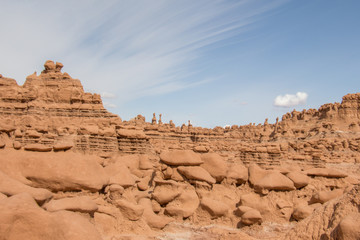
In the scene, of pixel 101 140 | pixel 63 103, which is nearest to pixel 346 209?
pixel 101 140

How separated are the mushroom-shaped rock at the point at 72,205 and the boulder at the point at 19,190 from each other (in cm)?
14

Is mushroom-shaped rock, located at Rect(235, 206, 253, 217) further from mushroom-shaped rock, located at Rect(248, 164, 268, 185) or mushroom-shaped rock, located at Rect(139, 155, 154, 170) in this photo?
mushroom-shaped rock, located at Rect(139, 155, 154, 170)

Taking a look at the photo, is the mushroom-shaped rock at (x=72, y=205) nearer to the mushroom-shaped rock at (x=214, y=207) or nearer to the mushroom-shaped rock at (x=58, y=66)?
the mushroom-shaped rock at (x=214, y=207)

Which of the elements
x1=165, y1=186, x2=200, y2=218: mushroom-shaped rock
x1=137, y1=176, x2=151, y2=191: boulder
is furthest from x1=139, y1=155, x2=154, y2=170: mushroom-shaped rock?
x1=165, y1=186, x2=200, y2=218: mushroom-shaped rock

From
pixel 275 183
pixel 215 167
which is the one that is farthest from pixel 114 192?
pixel 275 183

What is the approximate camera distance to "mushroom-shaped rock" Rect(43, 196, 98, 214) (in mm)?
4844

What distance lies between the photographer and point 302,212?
9211 millimetres

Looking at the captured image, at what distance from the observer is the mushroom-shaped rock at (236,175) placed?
1029cm

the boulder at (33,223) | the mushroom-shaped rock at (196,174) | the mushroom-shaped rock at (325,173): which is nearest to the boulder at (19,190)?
the boulder at (33,223)

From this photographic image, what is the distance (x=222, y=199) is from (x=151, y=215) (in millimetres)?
2693

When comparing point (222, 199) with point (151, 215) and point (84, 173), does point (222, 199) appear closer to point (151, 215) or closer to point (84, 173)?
point (151, 215)

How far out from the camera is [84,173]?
6.91m

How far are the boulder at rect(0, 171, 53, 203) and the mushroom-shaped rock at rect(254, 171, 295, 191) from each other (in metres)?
6.96

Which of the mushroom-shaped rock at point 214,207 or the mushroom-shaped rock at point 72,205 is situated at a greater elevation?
the mushroom-shaped rock at point 72,205
